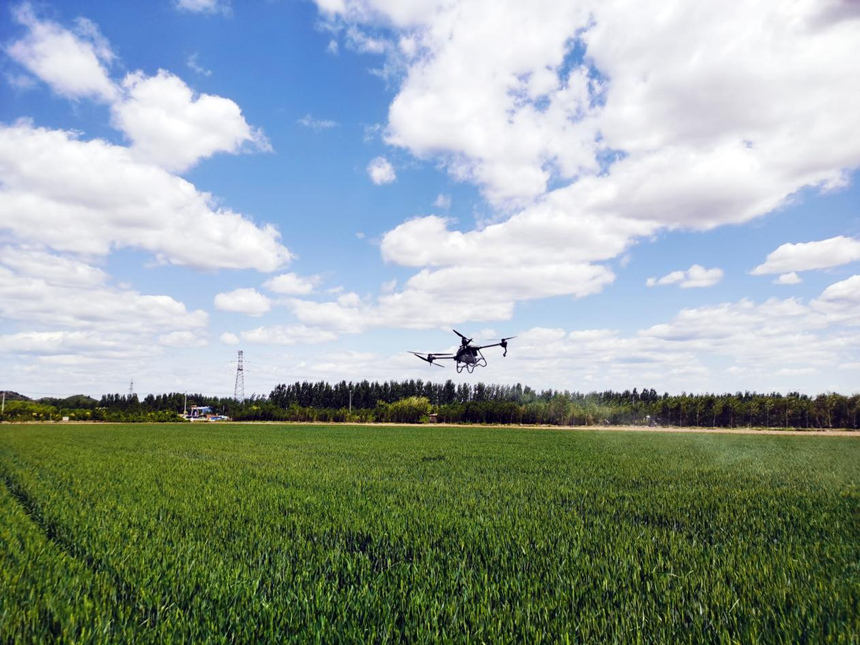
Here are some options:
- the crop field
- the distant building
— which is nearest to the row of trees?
the distant building

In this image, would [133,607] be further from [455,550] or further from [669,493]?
[669,493]

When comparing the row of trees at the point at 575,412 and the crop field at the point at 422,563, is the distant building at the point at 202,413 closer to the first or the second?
the row of trees at the point at 575,412

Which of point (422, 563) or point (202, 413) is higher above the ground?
point (422, 563)

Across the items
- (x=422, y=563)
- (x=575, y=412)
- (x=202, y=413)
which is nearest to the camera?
(x=422, y=563)

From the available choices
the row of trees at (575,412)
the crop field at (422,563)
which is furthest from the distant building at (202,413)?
the crop field at (422,563)

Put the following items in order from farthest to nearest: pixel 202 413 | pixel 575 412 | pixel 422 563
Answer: pixel 202 413 → pixel 575 412 → pixel 422 563

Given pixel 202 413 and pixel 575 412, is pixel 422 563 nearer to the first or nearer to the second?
pixel 575 412

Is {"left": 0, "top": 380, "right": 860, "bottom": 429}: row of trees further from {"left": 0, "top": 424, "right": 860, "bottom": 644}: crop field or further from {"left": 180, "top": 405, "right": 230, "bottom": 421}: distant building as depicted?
{"left": 0, "top": 424, "right": 860, "bottom": 644}: crop field

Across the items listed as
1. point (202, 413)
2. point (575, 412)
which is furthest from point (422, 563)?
point (202, 413)

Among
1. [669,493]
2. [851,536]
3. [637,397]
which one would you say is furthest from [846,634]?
[637,397]
